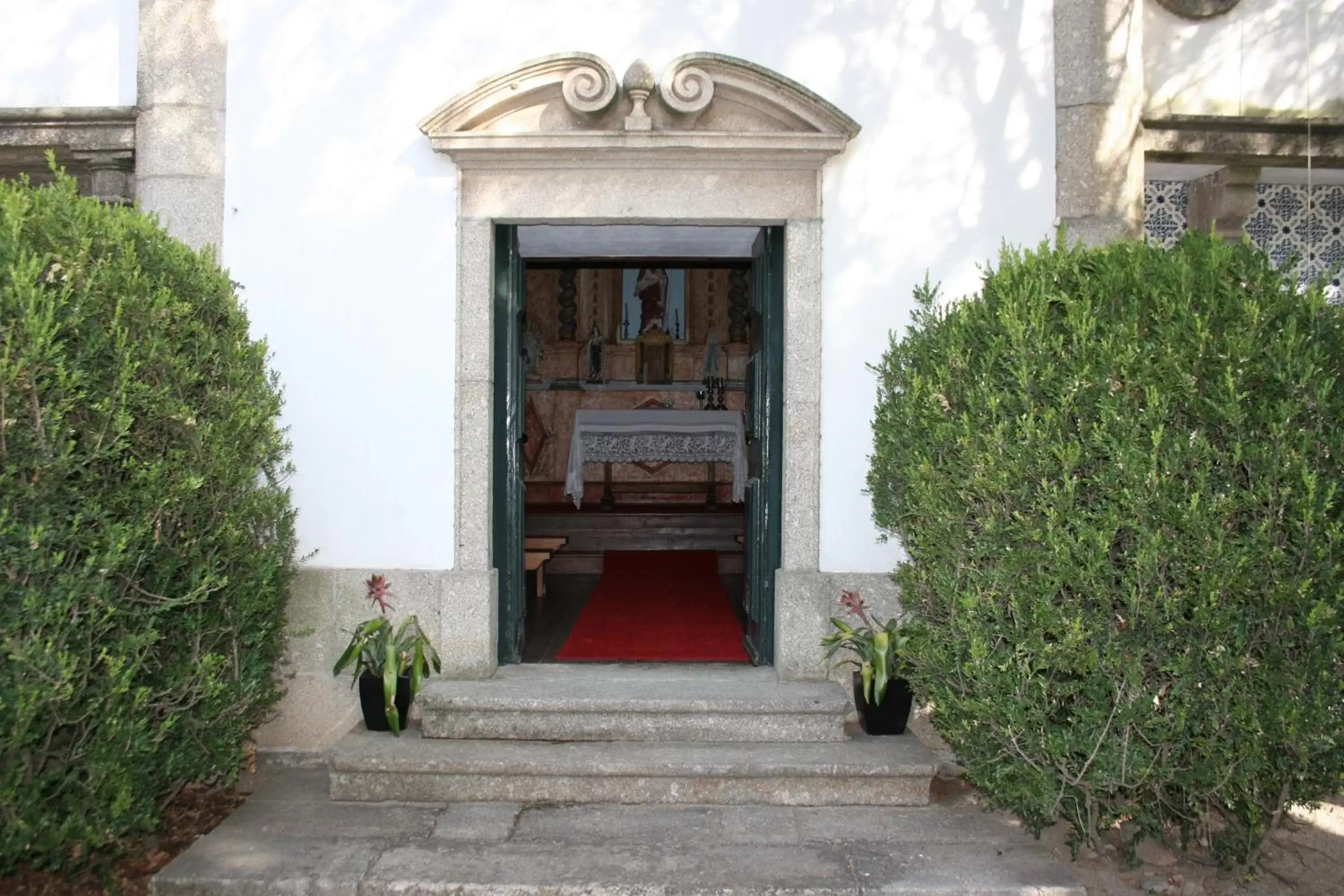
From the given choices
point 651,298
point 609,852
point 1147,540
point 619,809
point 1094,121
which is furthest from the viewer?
point 651,298

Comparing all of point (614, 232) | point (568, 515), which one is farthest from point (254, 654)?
point (568, 515)

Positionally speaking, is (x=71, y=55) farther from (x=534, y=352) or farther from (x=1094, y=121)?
(x=534, y=352)

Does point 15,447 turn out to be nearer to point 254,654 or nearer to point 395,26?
point 254,654

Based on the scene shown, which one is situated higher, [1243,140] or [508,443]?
[1243,140]

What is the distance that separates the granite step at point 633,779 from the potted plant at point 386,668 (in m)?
0.25

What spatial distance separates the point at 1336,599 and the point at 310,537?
12.8 feet

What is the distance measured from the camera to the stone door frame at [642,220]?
457cm

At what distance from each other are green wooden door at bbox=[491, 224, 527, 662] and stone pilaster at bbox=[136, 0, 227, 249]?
4.13 feet

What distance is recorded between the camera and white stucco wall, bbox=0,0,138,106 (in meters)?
4.76

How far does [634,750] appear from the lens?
4133mm

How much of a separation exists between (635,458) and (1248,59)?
19.6 feet

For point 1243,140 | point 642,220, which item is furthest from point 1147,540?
point 1243,140

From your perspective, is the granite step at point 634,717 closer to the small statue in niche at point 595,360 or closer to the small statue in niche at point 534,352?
the small statue in niche at point 534,352

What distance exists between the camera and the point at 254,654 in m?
3.95
